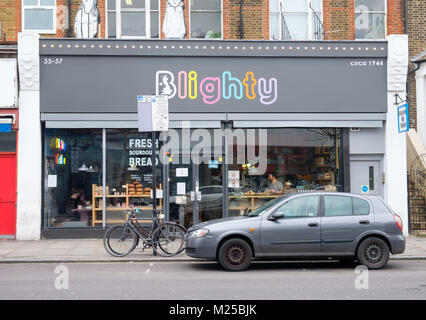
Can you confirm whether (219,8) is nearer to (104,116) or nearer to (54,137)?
(104,116)

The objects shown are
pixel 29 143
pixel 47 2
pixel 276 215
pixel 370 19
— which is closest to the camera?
pixel 276 215

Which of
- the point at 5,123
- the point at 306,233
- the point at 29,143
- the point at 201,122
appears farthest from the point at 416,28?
the point at 5,123

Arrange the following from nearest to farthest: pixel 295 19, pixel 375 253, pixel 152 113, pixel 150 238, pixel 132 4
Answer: pixel 375 253 → pixel 150 238 → pixel 152 113 → pixel 132 4 → pixel 295 19

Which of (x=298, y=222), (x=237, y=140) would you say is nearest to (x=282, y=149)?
(x=237, y=140)

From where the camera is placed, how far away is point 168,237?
12328 mm

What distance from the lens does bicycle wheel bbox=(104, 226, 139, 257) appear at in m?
12.2

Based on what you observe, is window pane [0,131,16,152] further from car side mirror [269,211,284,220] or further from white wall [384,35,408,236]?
white wall [384,35,408,236]

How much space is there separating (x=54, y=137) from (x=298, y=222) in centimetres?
854

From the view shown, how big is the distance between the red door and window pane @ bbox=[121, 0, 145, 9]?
560 cm

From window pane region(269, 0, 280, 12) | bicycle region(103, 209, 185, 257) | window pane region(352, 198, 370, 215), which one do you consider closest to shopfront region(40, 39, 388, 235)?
window pane region(269, 0, 280, 12)

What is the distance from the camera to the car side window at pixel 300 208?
1063 cm

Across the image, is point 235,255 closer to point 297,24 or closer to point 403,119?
point 403,119

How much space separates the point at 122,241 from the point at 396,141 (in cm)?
888

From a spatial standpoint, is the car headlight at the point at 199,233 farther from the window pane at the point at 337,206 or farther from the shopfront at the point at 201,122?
the shopfront at the point at 201,122
